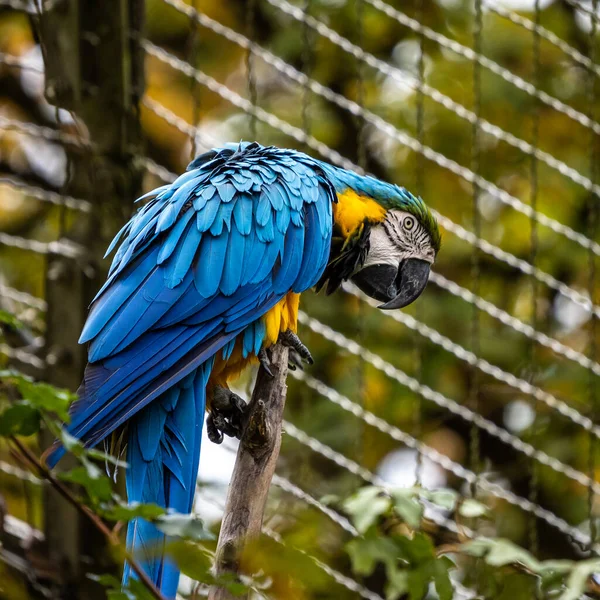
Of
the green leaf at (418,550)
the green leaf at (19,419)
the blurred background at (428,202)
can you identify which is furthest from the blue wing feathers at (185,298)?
the blurred background at (428,202)

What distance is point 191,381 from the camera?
147 cm

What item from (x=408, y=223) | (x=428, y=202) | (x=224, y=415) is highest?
(x=408, y=223)

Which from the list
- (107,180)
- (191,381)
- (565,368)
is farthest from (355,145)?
(191,381)

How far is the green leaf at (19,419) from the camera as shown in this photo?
803 mm

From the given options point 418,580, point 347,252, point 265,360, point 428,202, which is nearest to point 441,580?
point 418,580

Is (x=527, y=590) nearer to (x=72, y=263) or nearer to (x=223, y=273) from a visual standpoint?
(x=223, y=273)

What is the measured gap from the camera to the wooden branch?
1266mm

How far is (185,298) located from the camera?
1.47 m

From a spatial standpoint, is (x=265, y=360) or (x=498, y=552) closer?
(x=498, y=552)

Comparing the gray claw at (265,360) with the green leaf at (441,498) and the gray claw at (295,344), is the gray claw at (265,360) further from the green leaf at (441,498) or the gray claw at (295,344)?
the green leaf at (441,498)

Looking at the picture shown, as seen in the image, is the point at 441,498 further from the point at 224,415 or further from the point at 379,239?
the point at 379,239

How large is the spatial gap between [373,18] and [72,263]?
144 cm

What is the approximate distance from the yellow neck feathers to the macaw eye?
2.0 inches

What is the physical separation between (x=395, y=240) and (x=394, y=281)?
8 cm
